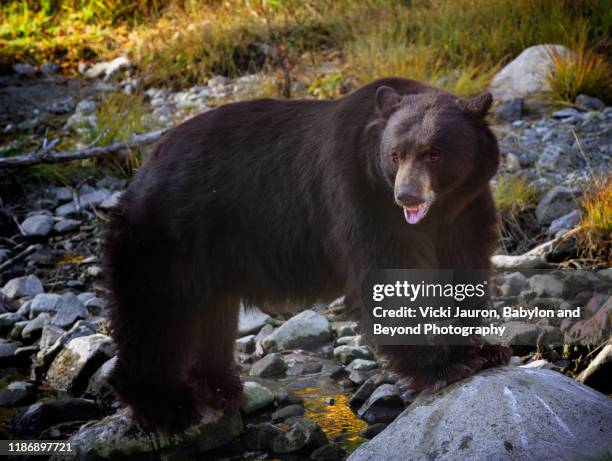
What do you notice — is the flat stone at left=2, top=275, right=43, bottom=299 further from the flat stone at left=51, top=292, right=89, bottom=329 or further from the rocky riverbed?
the flat stone at left=51, top=292, right=89, bottom=329

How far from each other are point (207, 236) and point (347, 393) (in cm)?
139

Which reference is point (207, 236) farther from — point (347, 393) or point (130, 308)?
point (347, 393)

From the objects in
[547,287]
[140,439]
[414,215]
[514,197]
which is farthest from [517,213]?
[140,439]

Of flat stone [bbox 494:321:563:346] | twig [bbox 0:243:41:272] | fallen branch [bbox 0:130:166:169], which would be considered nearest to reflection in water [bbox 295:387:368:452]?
flat stone [bbox 494:321:563:346]

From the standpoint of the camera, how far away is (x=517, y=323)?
5.07m

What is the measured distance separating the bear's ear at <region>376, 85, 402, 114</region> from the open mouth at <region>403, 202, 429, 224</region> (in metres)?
0.48

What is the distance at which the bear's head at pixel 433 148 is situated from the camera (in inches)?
142

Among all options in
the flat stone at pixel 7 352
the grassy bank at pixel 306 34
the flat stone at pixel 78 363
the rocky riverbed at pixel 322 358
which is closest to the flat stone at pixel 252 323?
the rocky riverbed at pixel 322 358

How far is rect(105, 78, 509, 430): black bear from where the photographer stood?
373 centimetres

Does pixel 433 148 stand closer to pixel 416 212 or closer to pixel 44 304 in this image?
pixel 416 212

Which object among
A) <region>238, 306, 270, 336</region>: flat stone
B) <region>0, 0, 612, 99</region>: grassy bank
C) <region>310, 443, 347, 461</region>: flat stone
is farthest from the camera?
<region>0, 0, 612, 99</region>: grassy bank

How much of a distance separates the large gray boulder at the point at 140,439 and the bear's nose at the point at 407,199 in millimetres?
1795

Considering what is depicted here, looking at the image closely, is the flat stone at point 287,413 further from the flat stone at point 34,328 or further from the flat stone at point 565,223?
the flat stone at point 565,223

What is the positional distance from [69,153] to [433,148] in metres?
5.53
